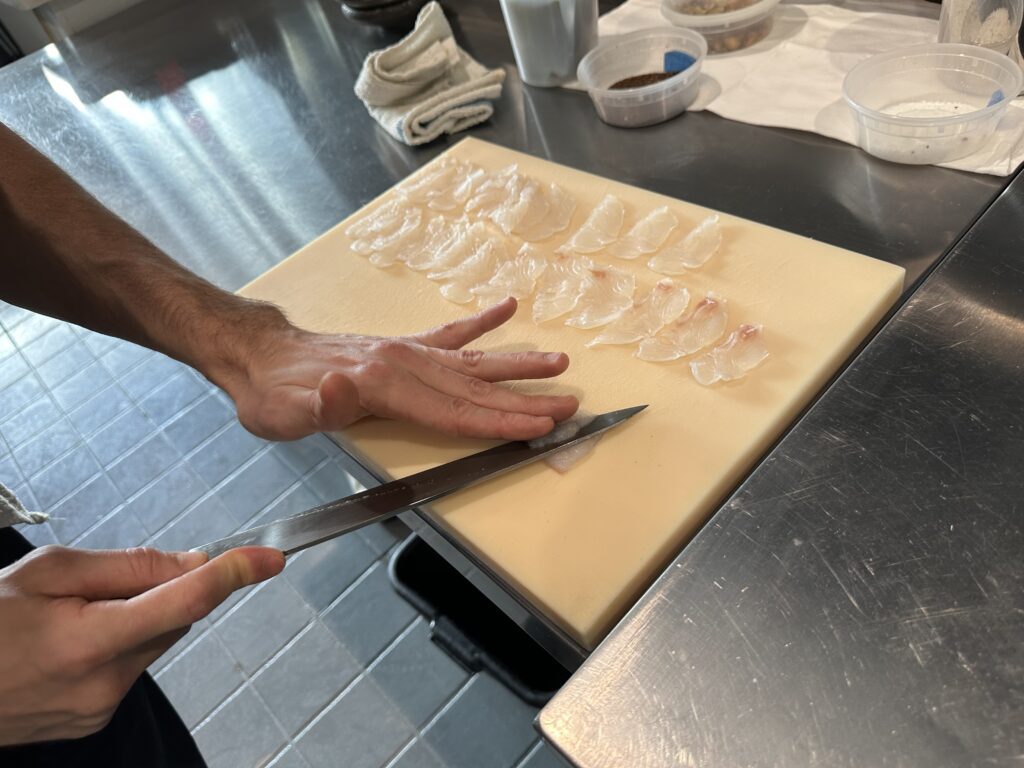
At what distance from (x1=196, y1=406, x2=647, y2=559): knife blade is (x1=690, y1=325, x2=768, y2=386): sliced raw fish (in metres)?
0.08

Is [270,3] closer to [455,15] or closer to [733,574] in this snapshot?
[455,15]

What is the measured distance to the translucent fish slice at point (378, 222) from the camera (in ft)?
3.81

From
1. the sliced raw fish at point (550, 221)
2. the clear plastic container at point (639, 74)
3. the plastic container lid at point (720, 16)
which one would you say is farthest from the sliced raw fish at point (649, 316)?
the plastic container lid at point (720, 16)

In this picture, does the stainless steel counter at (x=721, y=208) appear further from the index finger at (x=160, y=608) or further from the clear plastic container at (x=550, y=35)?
the index finger at (x=160, y=608)

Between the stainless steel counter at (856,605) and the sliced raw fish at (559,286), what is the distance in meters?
0.36

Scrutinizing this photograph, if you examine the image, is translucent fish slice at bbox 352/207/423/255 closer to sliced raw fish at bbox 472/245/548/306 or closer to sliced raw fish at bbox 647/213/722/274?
sliced raw fish at bbox 472/245/548/306

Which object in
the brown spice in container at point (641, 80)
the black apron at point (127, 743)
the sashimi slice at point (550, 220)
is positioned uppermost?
the brown spice in container at point (641, 80)

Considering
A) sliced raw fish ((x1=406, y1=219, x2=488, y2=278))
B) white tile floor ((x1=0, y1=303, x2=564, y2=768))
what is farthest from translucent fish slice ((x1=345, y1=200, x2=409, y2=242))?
white tile floor ((x1=0, y1=303, x2=564, y2=768))

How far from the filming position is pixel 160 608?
1.85 ft

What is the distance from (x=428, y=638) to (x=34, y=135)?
1611mm

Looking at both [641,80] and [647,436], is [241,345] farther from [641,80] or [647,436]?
[641,80]

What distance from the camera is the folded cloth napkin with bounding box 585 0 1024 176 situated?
1117 millimetres

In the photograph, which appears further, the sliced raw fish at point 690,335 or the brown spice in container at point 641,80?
the brown spice in container at point 641,80

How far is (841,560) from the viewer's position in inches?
22.5
